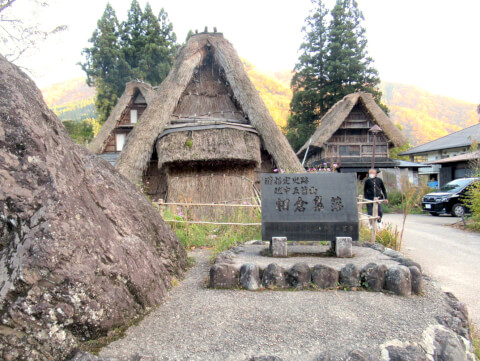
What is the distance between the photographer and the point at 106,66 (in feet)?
69.8

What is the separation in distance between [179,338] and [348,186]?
3127 millimetres

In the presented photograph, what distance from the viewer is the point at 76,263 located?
2125 mm

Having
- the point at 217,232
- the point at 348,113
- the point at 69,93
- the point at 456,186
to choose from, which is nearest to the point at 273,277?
the point at 217,232

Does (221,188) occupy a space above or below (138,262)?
above

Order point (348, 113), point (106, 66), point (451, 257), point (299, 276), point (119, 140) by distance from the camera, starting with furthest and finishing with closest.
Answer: point (106, 66) → point (348, 113) → point (119, 140) → point (451, 257) → point (299, 276)

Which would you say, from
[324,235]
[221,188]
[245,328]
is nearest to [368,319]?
[245,328]

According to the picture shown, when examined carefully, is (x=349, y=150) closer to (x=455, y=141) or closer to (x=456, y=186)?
(x=456, y=186)

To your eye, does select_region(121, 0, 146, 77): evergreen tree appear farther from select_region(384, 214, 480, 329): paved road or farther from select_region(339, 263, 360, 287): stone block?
select_region(339, 263, 360, 287): stone block

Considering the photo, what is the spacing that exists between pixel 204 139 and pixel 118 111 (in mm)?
9421

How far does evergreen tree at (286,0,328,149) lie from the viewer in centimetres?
2253

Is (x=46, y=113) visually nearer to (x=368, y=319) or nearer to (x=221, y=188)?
(x=368, y=319)

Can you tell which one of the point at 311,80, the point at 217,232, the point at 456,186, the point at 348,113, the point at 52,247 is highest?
the point at 311,80

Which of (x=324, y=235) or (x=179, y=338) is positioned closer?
(x=179, y=338)

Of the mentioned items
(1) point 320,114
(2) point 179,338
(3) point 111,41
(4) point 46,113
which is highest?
(3) point 111,41
